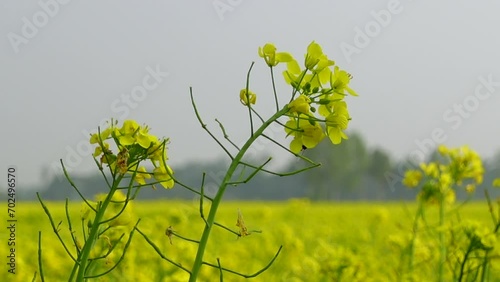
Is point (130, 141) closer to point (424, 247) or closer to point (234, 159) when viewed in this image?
point (234, 159)

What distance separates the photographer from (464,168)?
2.89 meters

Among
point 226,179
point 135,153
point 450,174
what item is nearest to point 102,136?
point 135,153

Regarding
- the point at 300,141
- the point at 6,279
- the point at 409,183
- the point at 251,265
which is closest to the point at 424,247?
the point at 409,183

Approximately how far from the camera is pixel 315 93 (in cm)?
118

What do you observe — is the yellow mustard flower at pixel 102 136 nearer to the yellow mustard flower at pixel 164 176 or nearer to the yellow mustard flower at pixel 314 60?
the yellow mustard flower at pixel 164 176

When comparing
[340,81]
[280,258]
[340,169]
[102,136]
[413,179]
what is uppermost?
[340,169]

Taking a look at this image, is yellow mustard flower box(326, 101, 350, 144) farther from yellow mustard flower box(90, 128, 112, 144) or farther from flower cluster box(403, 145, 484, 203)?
flower cluster box(403, 145, 484, 203)

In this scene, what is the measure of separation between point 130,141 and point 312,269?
1787mm

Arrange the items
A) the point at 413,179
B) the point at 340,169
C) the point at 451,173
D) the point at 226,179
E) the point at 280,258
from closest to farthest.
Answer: the point at 226,179
the point at 451,173
the point at 413,179
the point at 280,258
the point at 340,169

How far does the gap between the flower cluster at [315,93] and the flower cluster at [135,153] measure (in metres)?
0.22

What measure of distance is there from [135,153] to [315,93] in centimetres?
33

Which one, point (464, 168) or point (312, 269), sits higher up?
point (464, 168)

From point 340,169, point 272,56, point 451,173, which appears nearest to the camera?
point 272,56

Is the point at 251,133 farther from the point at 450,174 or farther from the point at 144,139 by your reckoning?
the point at 450,174
